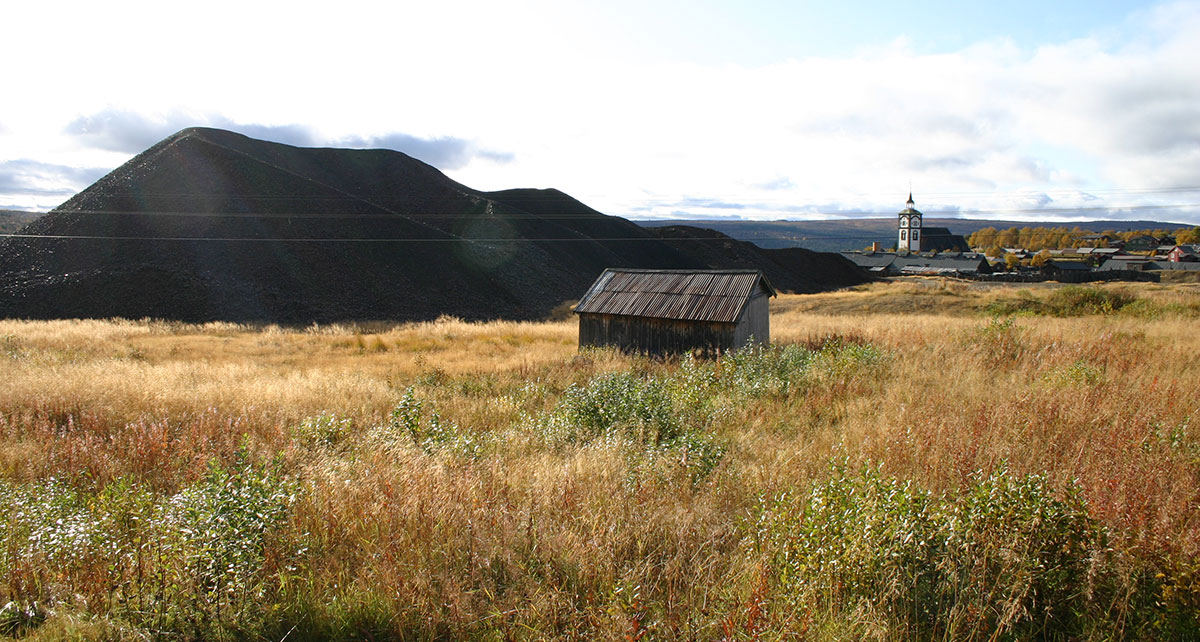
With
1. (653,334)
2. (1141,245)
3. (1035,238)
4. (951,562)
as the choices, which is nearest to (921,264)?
(1141,245)

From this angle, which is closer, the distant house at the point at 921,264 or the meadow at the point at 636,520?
the meadow at the point at 636,520

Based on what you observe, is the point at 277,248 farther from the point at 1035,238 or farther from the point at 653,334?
the point at 1035,238

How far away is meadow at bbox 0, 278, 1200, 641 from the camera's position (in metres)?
2.74

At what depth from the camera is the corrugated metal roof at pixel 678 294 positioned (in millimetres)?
15766

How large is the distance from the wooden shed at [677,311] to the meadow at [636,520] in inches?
330

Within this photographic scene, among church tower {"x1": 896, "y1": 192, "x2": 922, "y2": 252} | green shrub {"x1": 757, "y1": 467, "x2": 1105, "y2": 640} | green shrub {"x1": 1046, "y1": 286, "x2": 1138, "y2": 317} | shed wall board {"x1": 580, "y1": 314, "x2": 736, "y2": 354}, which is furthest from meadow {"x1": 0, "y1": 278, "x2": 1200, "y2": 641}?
church tower {"x1": 896, "y1": 192, "x2": 922, "y2": 252}

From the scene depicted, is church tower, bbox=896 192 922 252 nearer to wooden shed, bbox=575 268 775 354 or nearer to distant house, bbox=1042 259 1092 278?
distant house, bbox=1042 259 1092 278

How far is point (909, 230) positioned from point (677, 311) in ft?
390

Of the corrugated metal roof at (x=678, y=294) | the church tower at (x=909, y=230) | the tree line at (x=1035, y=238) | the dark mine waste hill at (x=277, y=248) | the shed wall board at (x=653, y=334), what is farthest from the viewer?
the tree line at (x=1035, y=238)

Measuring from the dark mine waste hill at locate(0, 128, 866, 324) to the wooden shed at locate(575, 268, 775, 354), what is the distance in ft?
52.8

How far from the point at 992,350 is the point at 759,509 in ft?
27.3

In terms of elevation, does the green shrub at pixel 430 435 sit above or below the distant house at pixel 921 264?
below

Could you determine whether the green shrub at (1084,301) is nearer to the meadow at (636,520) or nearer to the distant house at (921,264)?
the meadow at (636,520)

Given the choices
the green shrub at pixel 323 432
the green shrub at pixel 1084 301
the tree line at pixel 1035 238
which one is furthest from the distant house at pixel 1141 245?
the green shrub at pixel 323 432
